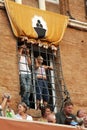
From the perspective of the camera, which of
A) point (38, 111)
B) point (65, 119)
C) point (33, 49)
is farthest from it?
point (33, 49)

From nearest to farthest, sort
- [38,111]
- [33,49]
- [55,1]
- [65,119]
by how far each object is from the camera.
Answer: [65,119] < [38,111] < [33,49] < [55,1]

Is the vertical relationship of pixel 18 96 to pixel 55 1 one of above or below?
below

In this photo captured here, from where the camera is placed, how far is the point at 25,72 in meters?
16.5

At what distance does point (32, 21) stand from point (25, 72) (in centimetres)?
164

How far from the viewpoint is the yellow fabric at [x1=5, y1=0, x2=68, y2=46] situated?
1695cm

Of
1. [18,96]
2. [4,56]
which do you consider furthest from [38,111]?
[4,56]

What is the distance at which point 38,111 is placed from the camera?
16.1 metres

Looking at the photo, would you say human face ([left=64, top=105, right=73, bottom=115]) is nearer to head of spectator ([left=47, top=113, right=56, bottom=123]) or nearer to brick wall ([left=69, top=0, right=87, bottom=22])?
head of spectator ([left=47, top=113, right=56, bottom=123])

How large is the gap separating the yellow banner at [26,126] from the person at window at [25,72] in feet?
8.29

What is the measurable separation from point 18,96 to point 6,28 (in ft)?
6.61

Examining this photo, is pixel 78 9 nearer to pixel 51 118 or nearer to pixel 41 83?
Result: pixel 41 83

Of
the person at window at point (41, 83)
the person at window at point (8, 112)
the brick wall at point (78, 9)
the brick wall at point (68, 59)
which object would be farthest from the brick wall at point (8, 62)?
the brick wall at point (78, 9)

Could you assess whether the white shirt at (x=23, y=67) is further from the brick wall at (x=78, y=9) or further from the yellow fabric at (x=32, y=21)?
the brick wall at (x=78, y=9)

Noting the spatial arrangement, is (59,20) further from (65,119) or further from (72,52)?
(65,119)
